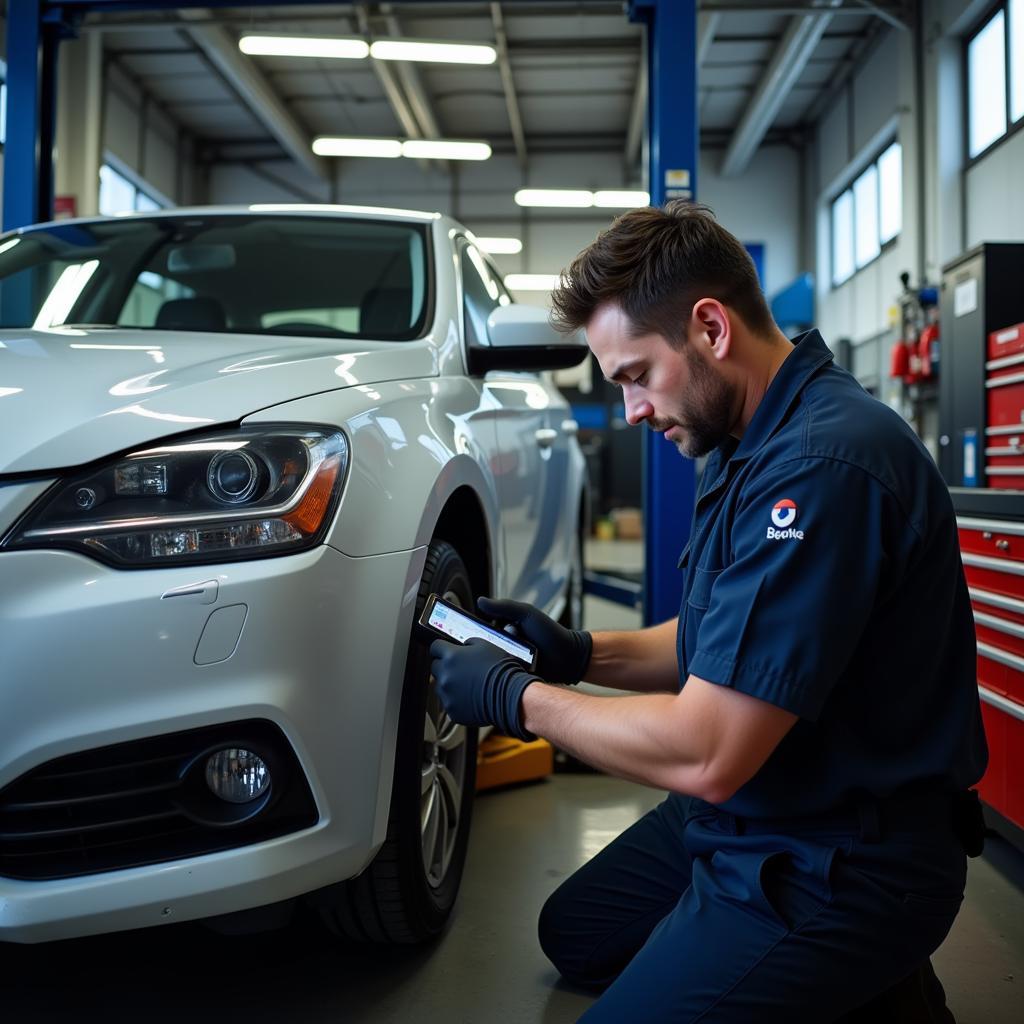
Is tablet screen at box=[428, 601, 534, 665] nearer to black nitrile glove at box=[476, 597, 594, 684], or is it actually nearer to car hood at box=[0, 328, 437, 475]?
black nitrile glove at box=[476, 597, 594, 684]

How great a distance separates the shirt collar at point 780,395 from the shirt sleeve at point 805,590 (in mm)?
140

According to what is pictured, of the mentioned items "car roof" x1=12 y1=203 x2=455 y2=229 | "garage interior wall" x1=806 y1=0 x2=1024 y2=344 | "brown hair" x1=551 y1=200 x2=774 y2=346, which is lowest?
"brown hair" x1=551 y1=200 x2=774 y2=346

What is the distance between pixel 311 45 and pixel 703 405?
7.58 meters

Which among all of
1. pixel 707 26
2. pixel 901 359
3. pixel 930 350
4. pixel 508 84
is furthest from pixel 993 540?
pixel 508 84

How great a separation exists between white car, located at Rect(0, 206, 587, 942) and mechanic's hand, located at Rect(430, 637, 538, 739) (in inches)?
2.8

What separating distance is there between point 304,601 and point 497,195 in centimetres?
1441

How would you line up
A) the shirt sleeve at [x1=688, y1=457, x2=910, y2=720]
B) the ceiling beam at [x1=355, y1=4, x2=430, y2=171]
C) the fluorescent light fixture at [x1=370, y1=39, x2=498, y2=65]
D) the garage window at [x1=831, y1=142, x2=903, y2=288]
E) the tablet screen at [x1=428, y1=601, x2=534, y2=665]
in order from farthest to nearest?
the garage window at [x1=831, y1=142, x2=903, y2=288], the ceiling beam at [x1=355, y1=4, x2=430, y2=171], the fluorescent light fixture at [x1=370, y1=39, x2=498, y2=65], the tablet screen at [x1=428, y1=601, x2=534, y2=665], the shirt sleeve at [x1=688, y1=457, x2=910, y2=720]

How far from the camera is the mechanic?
112 centimetres

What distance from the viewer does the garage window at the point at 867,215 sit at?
10.8 m

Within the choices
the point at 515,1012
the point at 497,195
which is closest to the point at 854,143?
the point at 497,195

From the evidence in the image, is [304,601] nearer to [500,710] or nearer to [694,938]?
[500,710]

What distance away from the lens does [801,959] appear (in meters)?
1.16

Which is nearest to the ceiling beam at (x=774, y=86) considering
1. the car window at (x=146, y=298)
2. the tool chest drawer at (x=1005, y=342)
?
the tool chest drawer at (x=1005, y=342)

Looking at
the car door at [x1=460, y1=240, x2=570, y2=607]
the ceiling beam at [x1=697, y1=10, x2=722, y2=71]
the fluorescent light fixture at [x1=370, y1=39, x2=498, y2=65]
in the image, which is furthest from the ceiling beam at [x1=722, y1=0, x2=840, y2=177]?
the car door at [x1=460, y1=240, x2=570, y2=607]
